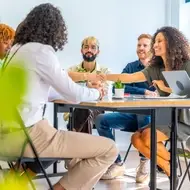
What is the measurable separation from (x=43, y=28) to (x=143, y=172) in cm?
170

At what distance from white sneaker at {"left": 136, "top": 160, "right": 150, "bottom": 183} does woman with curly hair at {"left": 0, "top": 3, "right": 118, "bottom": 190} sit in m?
1.23

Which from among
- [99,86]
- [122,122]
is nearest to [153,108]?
[99,86]

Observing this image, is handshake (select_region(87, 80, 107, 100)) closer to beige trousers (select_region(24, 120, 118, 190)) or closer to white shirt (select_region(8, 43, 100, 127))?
white shirt (select_region(8, 43, 100, 127))

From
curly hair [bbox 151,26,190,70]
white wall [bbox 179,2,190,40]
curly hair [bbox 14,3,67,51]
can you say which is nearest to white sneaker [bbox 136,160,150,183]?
curly hair [bbox 151,26,190,70]

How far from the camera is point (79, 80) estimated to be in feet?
8.68

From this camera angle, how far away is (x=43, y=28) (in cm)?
189

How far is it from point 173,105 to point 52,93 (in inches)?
28.4

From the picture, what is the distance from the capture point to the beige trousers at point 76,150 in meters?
1.81

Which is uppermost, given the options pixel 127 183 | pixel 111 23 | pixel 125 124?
pixel 111 23

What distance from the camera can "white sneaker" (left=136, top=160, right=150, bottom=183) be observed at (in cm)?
314

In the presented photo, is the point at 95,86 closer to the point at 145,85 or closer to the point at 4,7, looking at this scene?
the point at 145,85

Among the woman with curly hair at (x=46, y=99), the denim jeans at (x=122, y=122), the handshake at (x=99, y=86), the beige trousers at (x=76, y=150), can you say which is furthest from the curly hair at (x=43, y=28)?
the denim jeans at (x=122, y=122)

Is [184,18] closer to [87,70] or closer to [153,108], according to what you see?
[87,70]

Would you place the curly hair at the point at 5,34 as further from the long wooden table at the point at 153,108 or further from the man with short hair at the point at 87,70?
the man with short hair at the point at 87,70
